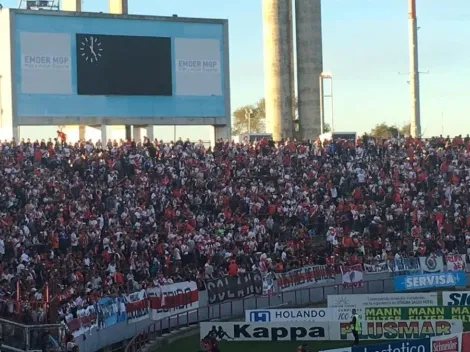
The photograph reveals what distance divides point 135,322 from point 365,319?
6.86m

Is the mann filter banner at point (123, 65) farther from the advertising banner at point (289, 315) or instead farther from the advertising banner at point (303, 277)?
the advertising banner at point (289, 315)

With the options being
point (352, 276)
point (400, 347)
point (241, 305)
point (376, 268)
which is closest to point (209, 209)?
point (241, 305)

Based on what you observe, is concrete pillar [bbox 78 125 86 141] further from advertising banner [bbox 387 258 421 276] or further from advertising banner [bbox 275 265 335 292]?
advertising banner [bbox 387 258 421 276]

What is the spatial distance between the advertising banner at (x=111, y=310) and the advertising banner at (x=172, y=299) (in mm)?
1812

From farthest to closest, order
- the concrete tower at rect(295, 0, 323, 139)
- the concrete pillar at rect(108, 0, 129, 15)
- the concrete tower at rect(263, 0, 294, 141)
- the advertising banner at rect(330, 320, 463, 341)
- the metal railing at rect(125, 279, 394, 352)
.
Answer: the concrete tower at rect(263, 0, 294, 141) → the concrete tower at rect(295, 0, 323, 139) → the concrete pillar at rect(108, 0, 129, 15) → the metal railing at rect(125, 279, 394, 352) → the advertising banner at rect(330, 320, 463, 341)

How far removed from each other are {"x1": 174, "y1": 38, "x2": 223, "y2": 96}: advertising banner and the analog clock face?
3.73m

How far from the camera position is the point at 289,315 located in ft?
106

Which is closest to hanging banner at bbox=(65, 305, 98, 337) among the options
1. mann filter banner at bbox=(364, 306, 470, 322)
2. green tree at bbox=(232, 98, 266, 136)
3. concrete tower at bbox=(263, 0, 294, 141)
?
mann filter banner at bbox=(364, 306, 470, 322)

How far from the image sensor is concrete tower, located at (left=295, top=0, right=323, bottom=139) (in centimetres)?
6106

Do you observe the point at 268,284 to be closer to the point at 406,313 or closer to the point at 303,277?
the point at 303,277

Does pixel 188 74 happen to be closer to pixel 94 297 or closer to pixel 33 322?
pixel 94 297

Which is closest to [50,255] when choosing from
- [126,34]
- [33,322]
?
[33,322]

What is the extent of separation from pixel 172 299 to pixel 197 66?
17844mm

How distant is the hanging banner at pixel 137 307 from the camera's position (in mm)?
31641
